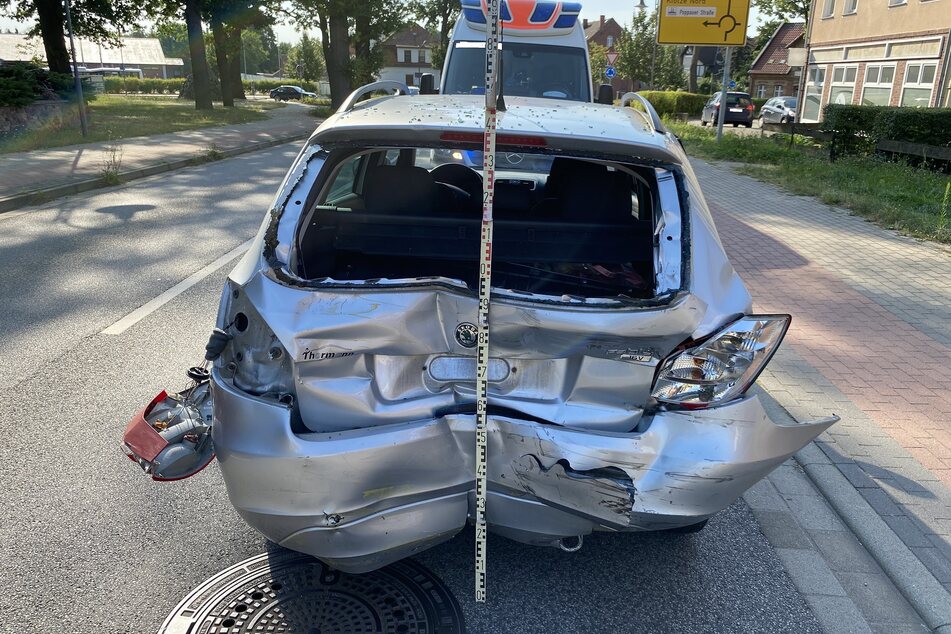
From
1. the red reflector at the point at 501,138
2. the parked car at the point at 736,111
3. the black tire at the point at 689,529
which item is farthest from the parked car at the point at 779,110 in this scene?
the red reflector at the point at 501,138

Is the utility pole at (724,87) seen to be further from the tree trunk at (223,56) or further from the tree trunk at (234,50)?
the tree trunk at (234,50)

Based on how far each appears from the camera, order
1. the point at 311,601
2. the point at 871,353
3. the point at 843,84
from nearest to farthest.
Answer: the point at 311,601 → the point at 871,353 → the point at 843,84

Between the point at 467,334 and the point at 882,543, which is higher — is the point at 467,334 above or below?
above

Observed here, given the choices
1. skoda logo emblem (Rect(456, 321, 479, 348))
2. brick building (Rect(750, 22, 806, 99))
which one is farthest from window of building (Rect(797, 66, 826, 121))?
Result: skoda logo emblem (Rect(456, 321, 479, 348))

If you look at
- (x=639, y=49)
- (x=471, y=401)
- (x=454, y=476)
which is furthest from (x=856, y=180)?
(x=639, y=49)

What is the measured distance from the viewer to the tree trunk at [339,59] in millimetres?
Result: 37188

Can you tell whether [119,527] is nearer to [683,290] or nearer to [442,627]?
[442,627]

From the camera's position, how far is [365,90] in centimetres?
388

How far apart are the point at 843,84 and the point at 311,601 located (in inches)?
1423

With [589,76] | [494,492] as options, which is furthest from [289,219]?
[589,76]

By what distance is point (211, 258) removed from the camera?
806 cm

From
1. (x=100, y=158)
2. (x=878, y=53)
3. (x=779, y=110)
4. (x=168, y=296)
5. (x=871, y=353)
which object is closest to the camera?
(x=871, y=353)

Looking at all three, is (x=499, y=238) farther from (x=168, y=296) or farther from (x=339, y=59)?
(x=339, y=59)

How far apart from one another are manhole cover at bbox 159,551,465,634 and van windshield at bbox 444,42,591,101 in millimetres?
7670
